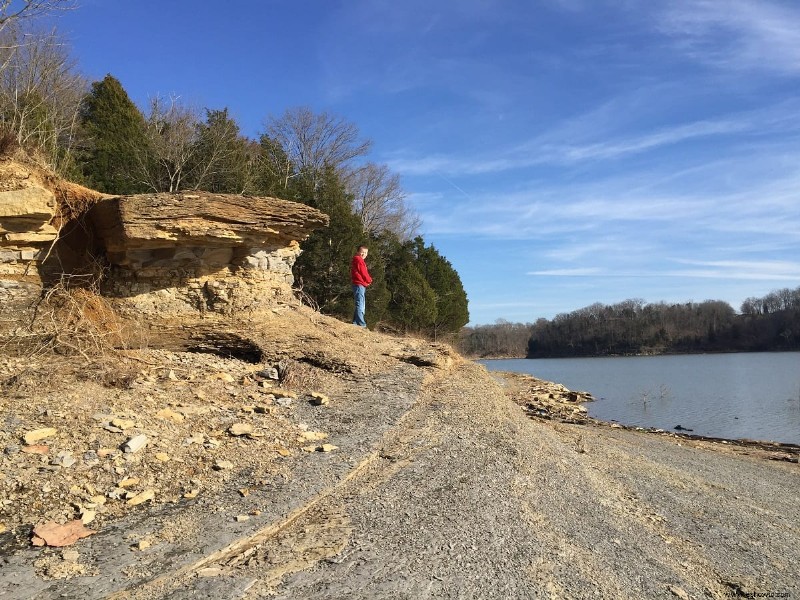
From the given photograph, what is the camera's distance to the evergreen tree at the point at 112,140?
64.6 feet

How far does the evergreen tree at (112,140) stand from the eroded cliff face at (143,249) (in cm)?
958

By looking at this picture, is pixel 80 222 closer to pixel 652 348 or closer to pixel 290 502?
pixel 290 502

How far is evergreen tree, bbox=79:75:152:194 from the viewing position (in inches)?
776

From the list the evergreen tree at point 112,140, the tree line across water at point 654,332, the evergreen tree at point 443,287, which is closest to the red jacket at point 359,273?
the evergreen tree at point 112,140

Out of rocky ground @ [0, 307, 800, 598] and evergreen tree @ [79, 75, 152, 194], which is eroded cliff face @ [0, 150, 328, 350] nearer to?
rocky ground @ [0, 307, 800, 598]

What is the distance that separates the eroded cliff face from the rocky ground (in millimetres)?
682


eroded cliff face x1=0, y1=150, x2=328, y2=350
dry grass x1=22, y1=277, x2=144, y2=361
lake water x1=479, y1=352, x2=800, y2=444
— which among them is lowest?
lake water x1=479, y1=352, x2=800, y2=444

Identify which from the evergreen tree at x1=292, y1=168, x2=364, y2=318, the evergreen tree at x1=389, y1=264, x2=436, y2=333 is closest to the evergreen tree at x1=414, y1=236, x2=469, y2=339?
the evergreen tree at x1=389, y1=264, x2=436, y2=333

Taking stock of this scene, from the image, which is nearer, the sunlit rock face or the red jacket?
the sunlit rock face

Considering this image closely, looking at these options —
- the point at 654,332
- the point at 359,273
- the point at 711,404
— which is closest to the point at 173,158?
the point at 359,273

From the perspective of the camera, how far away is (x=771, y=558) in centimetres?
609

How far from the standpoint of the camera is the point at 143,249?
884 cm

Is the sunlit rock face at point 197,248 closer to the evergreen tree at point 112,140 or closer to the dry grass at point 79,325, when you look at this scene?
the dry grass at point 79,325

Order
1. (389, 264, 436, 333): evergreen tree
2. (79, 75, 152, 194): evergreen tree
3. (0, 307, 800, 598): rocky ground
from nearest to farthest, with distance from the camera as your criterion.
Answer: (0, 307, 800, 598): rocky ground
(79, 75, 152, 194): evergreen tree
(389, 264, 436, 333): evergreen tree
